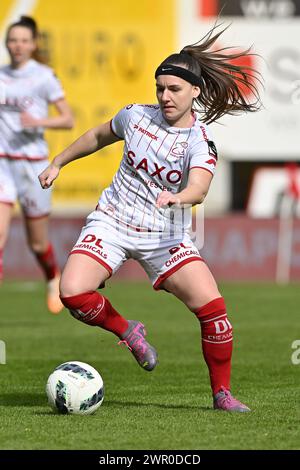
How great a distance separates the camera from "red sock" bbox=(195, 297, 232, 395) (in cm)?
691

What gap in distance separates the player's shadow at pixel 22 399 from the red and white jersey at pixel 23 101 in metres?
4.30

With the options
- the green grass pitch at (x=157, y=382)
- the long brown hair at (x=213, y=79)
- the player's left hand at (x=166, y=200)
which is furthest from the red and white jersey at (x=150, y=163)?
the green grass pitch at (x=157, y=382)

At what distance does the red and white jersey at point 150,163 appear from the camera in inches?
274

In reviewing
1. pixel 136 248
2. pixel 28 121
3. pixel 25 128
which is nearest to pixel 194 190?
pixel 136 248

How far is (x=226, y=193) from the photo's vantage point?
23.8 metres

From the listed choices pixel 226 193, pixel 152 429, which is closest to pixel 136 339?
pixel 152 429

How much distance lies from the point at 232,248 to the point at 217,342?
42.9 feet

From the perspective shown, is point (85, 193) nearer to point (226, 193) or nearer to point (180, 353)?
point (226, 193)

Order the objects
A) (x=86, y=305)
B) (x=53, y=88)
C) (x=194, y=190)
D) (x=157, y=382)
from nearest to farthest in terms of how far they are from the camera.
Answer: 1. (x=194, y=190)
2. (x=86, y=305)
3. (x=157, y=382)
4. (x=53, y=88)

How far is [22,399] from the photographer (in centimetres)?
749

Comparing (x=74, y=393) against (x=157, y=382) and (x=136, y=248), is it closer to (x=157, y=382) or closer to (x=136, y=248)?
(x=136, y=248)

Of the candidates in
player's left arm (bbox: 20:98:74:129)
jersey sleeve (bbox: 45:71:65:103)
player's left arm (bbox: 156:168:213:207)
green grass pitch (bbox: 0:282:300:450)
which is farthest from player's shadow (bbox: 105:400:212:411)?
A: jersey sleeve (bbox: 45:71:65:103)

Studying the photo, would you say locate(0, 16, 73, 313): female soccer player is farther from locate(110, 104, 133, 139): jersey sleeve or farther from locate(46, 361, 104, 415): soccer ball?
locate(46, 361, 104, 415): soccer ball
